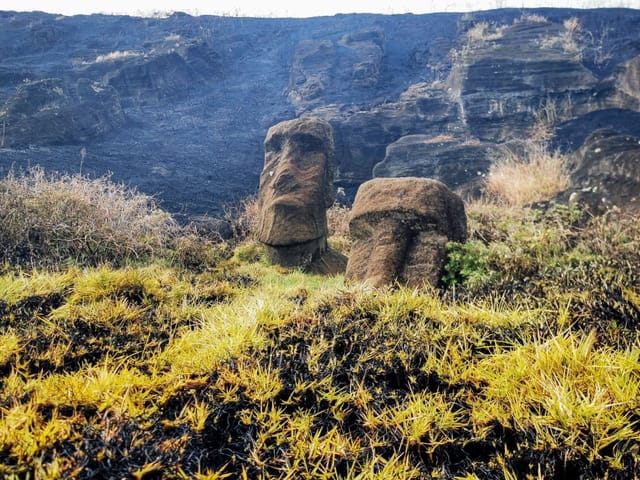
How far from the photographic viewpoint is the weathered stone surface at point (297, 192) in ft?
19.6

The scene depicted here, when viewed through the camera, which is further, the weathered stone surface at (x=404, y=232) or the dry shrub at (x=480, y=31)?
the dry shrub at (x=480, y=31)

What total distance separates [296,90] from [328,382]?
2093cm

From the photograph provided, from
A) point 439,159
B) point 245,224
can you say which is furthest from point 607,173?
point 439,159

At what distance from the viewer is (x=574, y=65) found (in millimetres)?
15695

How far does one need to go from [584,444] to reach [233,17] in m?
30.9

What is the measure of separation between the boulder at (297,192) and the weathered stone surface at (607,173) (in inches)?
154

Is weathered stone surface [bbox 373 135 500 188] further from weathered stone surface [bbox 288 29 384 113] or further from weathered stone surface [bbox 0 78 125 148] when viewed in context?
weathered stone surface [bbox 0 78 125 148]

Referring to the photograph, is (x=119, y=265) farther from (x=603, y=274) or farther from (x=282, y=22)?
(x=282, y=22)

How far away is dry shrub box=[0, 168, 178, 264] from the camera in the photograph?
5008mm

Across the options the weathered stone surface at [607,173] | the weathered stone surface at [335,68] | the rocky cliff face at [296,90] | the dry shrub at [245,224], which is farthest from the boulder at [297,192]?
the weathered stone surface at [335,68]

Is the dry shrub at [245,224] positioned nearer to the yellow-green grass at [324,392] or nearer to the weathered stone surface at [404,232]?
the weathered stone surface at [404,232]

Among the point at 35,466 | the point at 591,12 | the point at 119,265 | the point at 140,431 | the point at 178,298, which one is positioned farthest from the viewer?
the point at 591,12

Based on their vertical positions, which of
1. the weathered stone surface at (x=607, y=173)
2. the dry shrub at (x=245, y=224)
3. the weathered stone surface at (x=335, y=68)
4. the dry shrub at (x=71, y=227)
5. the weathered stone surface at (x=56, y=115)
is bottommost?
the dry shrub at (x=245, y=224)

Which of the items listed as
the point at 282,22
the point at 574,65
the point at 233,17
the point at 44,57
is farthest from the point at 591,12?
the point at 44,57
